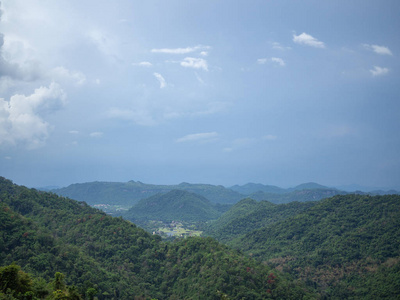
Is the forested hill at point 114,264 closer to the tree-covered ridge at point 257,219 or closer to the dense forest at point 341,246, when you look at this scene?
the dense forest at point 341,246

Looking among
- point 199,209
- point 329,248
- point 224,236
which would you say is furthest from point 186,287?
point 199,209

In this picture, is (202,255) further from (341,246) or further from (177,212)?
(177,212)

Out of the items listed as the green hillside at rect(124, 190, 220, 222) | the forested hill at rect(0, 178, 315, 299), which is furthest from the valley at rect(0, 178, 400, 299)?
the green hillside at rect(124, 190, 220, 222)

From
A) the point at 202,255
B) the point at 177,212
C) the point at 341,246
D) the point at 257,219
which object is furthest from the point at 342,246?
the point at 177,212

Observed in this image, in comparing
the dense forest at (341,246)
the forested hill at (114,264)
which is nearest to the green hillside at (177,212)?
the dense forest at (341,246)

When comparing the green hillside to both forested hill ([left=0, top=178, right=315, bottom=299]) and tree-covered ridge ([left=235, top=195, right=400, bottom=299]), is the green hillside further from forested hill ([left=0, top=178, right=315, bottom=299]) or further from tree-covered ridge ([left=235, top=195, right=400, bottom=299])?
forested hill ([left=0, top=178, right=315, bottom=299])

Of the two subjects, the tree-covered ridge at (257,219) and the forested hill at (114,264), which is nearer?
the forested hill at (114,264)

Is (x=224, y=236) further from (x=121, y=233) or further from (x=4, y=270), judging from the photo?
(x=4, y=270)
